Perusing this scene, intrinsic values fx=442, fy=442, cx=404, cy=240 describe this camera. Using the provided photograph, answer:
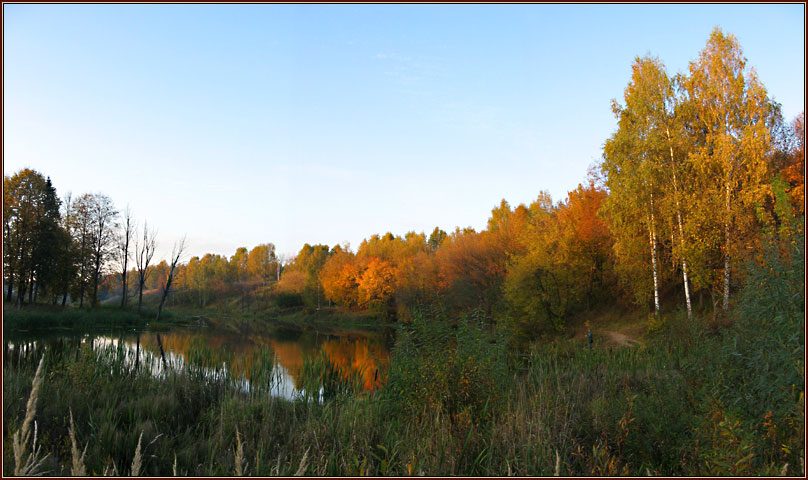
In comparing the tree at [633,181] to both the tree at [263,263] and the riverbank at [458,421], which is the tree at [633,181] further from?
the tree at [263,263]

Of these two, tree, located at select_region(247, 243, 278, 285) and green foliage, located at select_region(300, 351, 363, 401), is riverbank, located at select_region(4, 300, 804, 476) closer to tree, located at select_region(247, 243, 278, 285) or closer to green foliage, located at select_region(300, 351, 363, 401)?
green foliage, located at select_region(300, 351, 363, 401)

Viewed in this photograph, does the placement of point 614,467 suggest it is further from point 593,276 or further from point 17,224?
point 17,224

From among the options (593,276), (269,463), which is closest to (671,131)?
(593,276)

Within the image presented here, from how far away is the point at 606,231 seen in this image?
25.7 metres

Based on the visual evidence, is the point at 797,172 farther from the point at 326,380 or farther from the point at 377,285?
the point at 377,285

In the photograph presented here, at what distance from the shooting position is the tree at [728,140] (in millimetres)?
16359

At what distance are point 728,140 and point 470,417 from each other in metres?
16.9

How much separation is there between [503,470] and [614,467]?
1.04m

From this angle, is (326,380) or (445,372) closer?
(445,372)

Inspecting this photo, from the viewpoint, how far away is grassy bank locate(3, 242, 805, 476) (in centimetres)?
411

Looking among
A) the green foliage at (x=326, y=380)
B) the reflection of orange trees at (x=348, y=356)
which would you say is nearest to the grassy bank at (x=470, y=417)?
the green foliage at (x=326, y=380)

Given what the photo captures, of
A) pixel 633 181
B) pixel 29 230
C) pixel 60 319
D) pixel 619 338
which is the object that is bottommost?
pixel 619 338

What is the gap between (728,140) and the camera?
54.3ft

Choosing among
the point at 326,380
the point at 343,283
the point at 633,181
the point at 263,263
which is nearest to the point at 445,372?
the point at 326,380
